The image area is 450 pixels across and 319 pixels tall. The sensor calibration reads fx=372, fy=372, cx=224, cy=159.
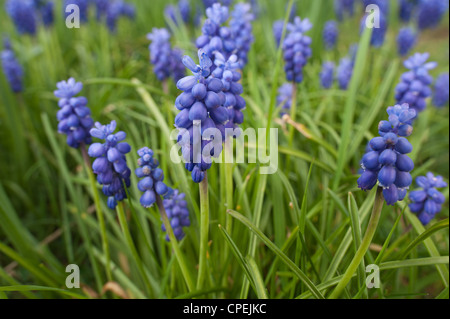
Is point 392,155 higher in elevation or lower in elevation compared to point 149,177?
lower

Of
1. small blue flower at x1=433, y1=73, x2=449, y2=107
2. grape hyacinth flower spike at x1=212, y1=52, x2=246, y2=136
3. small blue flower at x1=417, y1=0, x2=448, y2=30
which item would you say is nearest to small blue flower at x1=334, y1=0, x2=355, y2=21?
small blue flower at x1=417, y1=0, x2=448, y2=30

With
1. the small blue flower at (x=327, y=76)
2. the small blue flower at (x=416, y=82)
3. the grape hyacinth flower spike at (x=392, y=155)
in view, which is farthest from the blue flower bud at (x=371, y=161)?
the small blue flower at (x=327, y=76)

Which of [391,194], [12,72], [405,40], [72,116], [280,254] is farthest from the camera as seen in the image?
[405,40]

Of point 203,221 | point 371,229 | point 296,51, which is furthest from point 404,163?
point 296,51

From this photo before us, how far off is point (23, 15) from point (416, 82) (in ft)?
18.2

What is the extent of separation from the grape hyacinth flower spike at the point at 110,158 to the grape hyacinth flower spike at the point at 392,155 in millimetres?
1272

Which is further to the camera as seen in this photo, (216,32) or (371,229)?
(216,32)

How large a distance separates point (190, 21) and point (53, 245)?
16.6ft

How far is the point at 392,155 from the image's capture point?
5.18ft

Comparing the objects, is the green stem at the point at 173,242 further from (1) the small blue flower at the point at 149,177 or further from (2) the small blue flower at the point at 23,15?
(2) the small blue flower at the point at 23,15

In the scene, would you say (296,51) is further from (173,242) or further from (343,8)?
(343,8)

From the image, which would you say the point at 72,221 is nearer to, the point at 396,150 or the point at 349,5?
the point at 396,150

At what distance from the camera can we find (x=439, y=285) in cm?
342

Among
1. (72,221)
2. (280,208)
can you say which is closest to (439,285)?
(280,208)
